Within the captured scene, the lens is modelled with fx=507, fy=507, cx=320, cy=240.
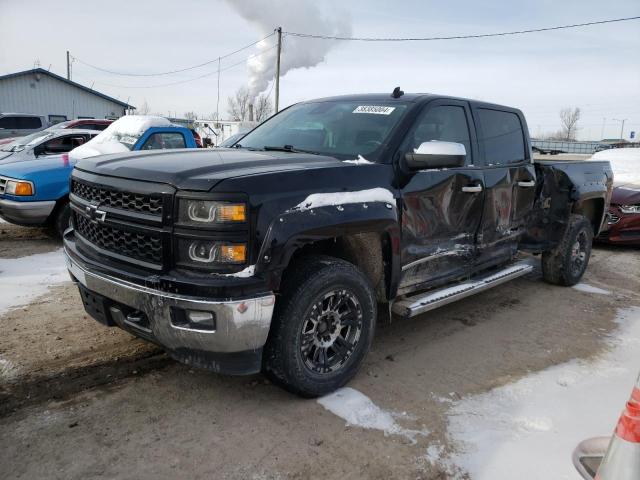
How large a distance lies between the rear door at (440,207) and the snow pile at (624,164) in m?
6.56

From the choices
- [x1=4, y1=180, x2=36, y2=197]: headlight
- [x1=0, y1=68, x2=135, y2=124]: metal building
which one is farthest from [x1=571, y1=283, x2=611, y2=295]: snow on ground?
[x1=0, y1=68, x2=135, y2=124]: metal building

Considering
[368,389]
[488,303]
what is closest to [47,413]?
[368,389]

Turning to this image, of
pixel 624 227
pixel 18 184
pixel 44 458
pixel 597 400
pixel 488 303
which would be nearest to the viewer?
pixel 44 458

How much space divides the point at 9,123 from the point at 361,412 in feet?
70.5

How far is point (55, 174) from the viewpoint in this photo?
680 cm

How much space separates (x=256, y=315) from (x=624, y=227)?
7.87 m

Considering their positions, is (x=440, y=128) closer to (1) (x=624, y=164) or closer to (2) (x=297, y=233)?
(2) (x=297, y=233)

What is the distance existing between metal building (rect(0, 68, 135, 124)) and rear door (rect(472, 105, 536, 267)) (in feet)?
94.4

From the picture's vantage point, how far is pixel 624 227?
27.5ft

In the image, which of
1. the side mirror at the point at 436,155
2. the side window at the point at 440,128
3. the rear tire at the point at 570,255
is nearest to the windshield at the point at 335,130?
the side window at the point at 440,128

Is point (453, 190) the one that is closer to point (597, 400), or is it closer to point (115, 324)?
point (597, 400)

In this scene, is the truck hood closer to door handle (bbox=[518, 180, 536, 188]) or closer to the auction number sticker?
the auction number sticker

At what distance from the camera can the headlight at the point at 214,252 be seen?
2.63 metres

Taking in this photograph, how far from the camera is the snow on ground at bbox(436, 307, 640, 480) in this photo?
262 centimetres
